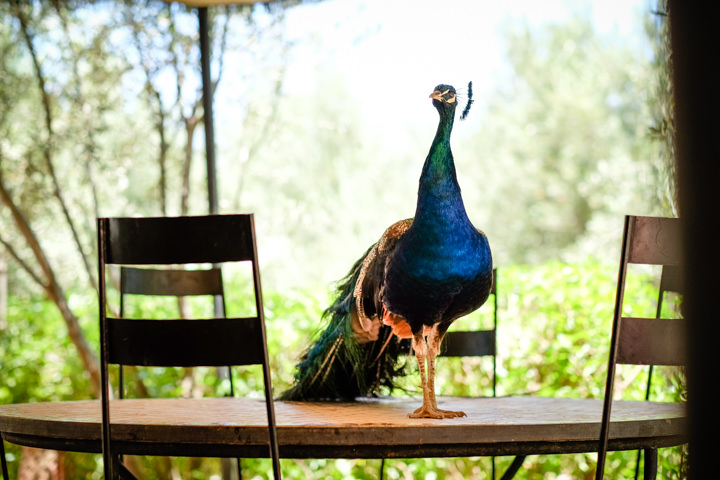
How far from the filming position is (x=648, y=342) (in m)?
1.43

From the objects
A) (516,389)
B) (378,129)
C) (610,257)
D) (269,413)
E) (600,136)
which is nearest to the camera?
(269,413)

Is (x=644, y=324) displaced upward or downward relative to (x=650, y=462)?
upward

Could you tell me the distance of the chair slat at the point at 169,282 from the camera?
2.48 meters

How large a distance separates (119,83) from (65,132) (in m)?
0.45

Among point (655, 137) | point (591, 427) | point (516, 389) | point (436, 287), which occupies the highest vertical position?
point (655, 137)

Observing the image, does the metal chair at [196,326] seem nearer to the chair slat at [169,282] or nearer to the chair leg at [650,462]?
the chair leg at [650,462]

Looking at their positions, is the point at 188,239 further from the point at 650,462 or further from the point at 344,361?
the point at 650,462

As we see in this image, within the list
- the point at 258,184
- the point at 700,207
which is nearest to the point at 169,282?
the point at 700,207

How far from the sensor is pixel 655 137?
9.31 ft

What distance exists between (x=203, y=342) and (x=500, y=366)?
225cm

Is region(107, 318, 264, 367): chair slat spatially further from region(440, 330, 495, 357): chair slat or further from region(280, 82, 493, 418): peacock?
region(440, 330, 495, 357): chair slat

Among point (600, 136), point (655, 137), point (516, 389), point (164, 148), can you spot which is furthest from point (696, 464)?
point (600, 136)

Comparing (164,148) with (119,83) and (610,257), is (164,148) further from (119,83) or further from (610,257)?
(610,257)

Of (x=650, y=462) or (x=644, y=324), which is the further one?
(x=650, y=462)
